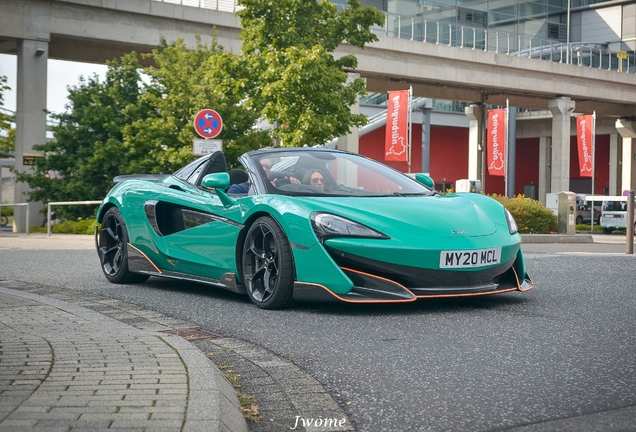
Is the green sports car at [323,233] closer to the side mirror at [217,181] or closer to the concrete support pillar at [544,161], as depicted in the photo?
the side mirror at [217,181]

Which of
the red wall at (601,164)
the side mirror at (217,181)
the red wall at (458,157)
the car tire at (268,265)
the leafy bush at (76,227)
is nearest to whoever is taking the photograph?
the car tire at (268,265)

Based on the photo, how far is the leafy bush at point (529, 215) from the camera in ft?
76.9

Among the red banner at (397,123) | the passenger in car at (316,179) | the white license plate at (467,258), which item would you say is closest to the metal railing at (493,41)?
the red banner at (397,123)

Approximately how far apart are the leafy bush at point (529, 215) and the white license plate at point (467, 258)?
1748 cm

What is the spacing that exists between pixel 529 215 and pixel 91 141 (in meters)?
13.3

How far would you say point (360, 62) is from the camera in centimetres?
3484

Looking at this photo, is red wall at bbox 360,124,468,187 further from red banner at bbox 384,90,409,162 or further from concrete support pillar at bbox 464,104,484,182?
red banner at bbox 384,90,409,162

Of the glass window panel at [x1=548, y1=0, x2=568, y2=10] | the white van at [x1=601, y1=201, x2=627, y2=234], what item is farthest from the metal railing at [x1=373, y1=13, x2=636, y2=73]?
the glass window panel at [x1=548, y1=0, x2=568, y2=10]

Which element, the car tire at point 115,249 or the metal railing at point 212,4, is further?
the metal railing at point 212,4

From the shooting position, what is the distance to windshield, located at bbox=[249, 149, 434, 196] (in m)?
6.86

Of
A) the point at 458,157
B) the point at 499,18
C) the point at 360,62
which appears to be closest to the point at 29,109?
the point at 360,62

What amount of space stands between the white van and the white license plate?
30.1 meters

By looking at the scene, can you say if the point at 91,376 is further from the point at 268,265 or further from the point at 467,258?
the point at 467,258

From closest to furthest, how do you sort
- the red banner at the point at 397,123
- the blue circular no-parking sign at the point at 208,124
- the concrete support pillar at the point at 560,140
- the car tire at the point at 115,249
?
1. the car tire at the point at 115,249
2. the blue circular no-parking sign at the point at 208,124
3. the red banner at the point at 397,123
4. the concrete support pillar at the point at 560,140
